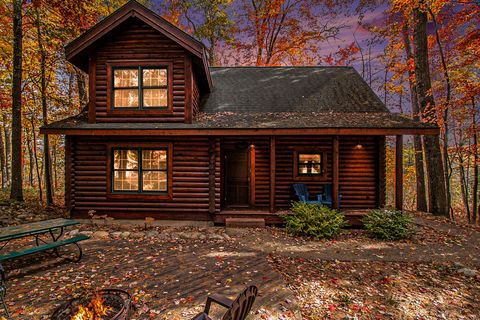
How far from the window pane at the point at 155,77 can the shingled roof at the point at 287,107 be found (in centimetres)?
151

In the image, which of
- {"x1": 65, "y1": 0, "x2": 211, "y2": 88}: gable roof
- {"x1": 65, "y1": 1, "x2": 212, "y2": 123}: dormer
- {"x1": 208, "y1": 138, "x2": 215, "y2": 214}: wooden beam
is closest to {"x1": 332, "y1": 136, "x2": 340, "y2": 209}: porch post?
{"x1": 208, "y1": 138, "x2": 215, "y2": 214}: wooden beam

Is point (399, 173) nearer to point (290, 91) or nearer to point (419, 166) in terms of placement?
point (290, 91)

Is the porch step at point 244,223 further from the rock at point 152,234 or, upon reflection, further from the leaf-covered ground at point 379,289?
the leaf-covered ground at point 379,289

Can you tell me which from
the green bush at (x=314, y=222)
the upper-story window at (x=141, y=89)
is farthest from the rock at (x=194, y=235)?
the upper-story window at (x=141, y=89)

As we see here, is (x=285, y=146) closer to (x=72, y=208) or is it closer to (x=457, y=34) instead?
(x=72, y=208)

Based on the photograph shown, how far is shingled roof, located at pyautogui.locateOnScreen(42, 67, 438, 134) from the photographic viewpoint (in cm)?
740

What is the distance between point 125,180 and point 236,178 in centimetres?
411

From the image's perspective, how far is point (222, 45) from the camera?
19609 millimetres

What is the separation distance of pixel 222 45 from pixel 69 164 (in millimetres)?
15846

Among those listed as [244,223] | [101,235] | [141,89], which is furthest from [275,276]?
[141,89]

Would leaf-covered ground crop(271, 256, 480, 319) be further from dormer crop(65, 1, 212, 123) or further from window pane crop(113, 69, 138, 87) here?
window pane crop(113, 69, 138, 87)

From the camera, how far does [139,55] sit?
26.6 ft

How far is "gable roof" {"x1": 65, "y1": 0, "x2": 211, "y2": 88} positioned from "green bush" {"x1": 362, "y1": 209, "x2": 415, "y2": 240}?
25.0 ft

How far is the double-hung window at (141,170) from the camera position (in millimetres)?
8125
